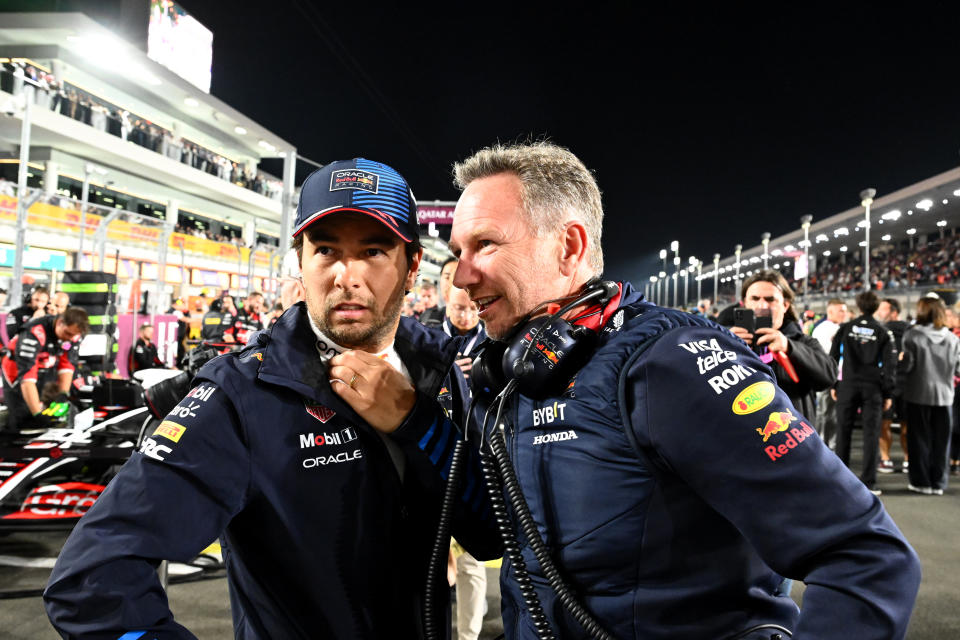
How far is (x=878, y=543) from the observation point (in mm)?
1032

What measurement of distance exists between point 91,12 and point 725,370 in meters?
34.8

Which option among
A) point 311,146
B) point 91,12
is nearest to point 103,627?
point 91,12

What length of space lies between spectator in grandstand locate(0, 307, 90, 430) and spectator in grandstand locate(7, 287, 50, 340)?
168cm

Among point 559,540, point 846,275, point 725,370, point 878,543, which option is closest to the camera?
point 878,543

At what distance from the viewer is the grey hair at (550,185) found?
1.63 m

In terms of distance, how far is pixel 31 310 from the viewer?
918cm

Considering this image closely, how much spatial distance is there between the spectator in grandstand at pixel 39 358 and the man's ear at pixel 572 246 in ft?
23.4

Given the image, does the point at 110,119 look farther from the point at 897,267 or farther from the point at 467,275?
the point at 897,267

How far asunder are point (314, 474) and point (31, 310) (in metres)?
9.83

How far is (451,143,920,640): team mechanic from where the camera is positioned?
1.04m

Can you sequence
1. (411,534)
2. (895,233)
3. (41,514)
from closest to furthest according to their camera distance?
(411,534) < (41,514) < (895,233)

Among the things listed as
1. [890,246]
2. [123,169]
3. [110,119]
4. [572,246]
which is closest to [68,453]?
[572,246]

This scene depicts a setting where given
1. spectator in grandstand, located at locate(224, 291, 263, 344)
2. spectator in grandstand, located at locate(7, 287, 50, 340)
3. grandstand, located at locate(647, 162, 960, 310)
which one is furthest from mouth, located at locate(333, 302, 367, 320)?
grandstand, located at locate(647, 162, 960, 310)

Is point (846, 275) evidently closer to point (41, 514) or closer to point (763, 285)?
point (763, 285)
